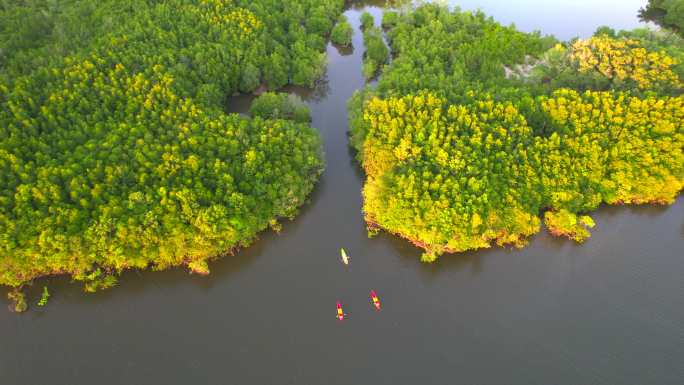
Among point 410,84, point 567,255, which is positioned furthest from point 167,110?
Answer: point 567,255

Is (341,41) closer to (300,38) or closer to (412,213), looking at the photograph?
(300,38)

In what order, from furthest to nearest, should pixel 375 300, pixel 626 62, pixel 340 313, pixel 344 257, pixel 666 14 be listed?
pixel 666 14, pixel 626 62, pixel 344 257, pixel 375 300, pixel 340 313

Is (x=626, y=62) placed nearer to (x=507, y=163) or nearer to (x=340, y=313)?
(x=507, y=163)

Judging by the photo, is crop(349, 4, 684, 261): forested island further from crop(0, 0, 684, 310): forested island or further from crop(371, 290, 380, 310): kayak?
crop(371, 290, 380, 310): kayak

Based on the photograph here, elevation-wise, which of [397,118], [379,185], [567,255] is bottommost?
[567,255]

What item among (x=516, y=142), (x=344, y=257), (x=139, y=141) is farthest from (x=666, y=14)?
(x=139, y=141)

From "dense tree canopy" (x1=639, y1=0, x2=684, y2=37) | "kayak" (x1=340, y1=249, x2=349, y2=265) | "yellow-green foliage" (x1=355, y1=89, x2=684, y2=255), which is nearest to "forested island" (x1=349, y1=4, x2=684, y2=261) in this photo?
"yellow-green foliage" (x1=355, y1=89, x2=684, y2=255)
